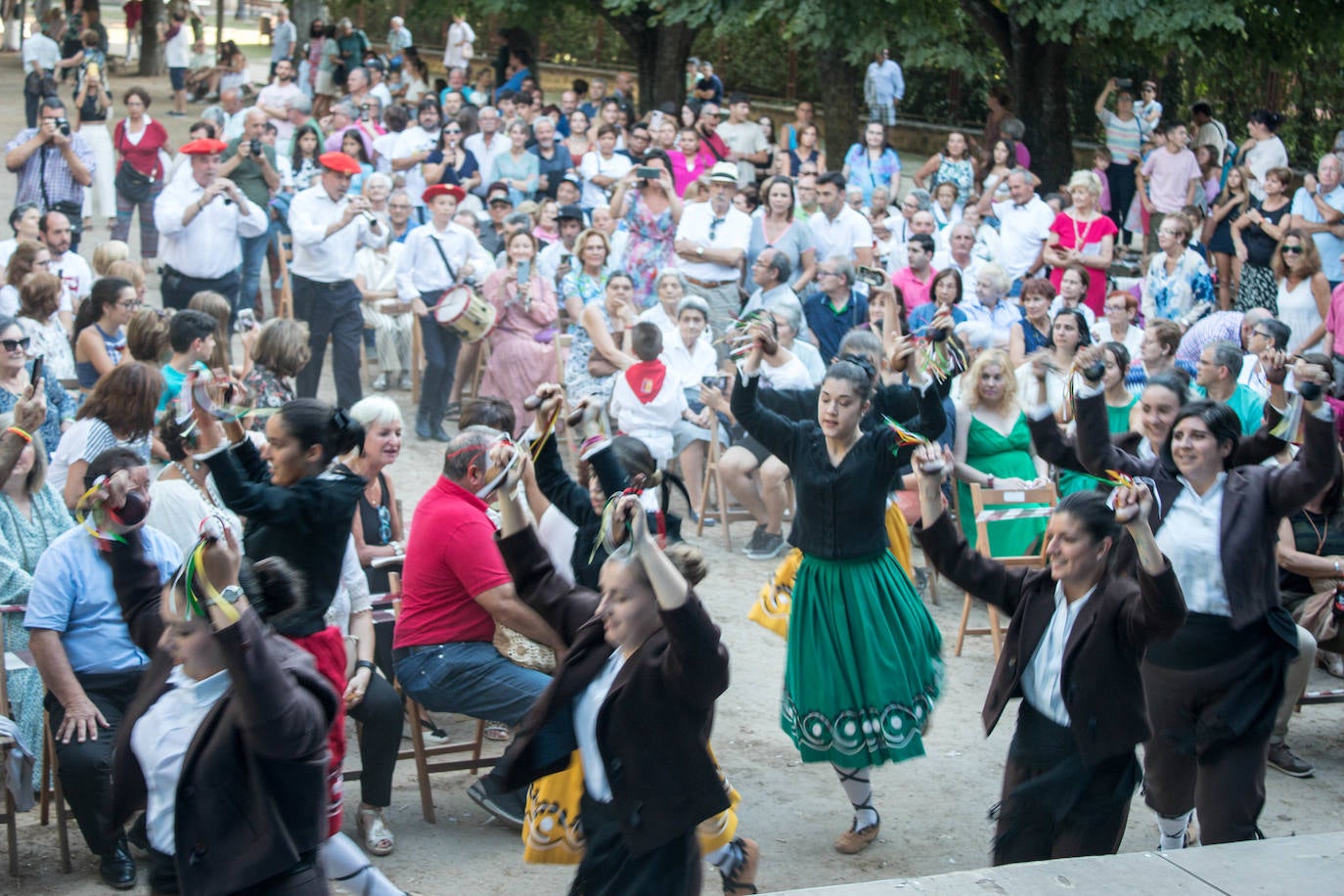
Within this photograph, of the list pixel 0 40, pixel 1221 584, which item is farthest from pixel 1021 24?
pixel 0 40

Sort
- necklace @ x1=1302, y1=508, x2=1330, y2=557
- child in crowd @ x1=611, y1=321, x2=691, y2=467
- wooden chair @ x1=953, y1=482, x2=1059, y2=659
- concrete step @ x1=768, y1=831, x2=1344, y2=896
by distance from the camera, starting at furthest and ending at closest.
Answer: child in crowd @ x1=611, y1=321, x2=691, y2=467 < wooden chair @ x1=953, y1=482, x2=1059, y2=659 < necklace @ x1=1302, y1=508, x2=1330, y2=557 < concrete step @ x1=768, y1=831, x2=1344, y2=896

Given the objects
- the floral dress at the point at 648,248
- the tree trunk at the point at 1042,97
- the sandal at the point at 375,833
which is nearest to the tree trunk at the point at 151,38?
the tree trunk at the point at 1042,97

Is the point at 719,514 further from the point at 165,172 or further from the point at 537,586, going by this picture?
the point at 165,172

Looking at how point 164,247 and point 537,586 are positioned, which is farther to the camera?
point 164,247

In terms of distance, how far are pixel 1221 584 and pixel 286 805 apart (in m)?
3.06

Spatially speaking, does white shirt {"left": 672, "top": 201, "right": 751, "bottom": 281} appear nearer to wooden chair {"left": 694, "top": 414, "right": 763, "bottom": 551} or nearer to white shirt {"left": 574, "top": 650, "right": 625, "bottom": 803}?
wooden chair {"left": 694, "top": 414, "right": 763, "bottom": 551}

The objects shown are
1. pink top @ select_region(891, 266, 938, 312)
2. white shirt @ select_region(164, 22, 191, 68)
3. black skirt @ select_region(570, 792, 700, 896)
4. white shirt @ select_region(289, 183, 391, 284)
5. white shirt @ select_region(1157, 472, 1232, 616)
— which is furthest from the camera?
white shirt @ select_region(164, 22, 191, 68)

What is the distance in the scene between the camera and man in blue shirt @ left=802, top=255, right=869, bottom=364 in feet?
35.0

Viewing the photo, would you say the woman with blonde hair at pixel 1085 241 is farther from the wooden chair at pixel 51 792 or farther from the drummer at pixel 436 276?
the wooden chair at pixel 51 792

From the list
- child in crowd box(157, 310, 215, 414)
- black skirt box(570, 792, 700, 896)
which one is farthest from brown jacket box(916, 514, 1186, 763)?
child in crowd box(157, 310, 215, 414)

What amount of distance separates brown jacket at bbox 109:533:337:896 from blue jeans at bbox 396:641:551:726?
5.89ft

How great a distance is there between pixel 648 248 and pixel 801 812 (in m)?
6.56

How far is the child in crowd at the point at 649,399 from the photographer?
9227 mm

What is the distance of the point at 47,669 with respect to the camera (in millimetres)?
5000
